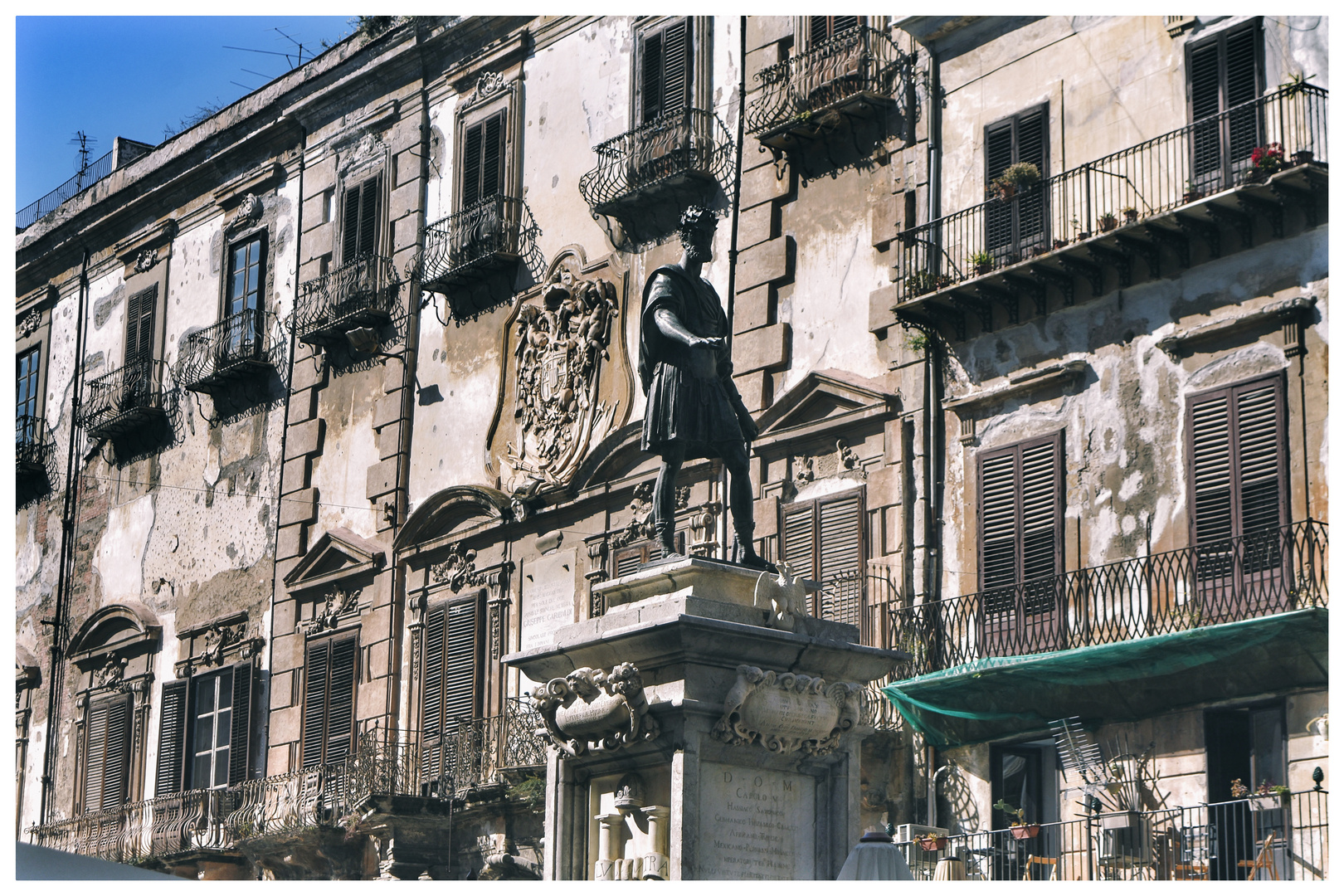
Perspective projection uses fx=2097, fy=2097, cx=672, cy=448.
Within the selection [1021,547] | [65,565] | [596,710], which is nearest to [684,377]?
[596,710]

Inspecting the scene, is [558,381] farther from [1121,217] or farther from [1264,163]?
[1264,163]

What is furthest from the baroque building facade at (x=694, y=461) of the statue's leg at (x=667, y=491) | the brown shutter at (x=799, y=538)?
the statue's leg at (x=667, y=491)

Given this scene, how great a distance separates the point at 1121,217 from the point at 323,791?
12563 millimetres

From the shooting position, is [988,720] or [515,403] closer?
[988,720]

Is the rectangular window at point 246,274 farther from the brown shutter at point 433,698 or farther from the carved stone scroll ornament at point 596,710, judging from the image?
the carved stone scroll ornament at point 596,710

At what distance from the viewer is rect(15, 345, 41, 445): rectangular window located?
1416 inches

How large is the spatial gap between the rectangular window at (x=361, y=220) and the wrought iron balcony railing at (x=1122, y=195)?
32.7ft

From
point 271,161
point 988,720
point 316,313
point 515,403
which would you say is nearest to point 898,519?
point 988,720

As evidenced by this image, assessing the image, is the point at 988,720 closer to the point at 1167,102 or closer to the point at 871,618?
the point at 871,618

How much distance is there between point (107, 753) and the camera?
31.4 m

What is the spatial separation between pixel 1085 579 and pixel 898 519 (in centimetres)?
243

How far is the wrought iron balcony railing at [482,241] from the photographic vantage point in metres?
26.7

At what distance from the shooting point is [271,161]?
31.7 metres

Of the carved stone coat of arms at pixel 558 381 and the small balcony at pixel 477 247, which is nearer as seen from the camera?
the carved stone coat of arms at pixel 558 381
